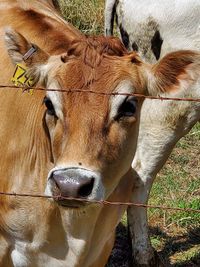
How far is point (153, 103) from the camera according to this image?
190 inches

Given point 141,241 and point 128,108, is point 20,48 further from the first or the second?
point 141,241

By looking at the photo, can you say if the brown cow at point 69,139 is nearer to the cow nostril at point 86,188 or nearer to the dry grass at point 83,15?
the cow nostril at point 86,188

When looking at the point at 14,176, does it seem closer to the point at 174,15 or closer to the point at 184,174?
the point at 174,15

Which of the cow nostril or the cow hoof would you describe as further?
the cow hoof

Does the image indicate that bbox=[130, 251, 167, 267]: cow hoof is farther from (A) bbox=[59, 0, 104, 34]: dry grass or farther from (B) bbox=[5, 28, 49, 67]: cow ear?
(A) bbox=[59, 0, 104, 34]: dry grass

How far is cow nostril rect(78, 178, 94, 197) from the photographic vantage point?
3233 mm

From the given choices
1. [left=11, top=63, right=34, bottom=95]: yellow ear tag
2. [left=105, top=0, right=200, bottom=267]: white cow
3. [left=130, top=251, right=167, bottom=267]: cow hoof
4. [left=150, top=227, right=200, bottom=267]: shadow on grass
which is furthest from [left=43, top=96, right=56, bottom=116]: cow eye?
[left=150, top=227, right=200, bottom=267]: shadow on grass

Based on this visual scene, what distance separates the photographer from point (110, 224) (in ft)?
13.8

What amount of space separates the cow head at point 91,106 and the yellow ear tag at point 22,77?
0.10ft

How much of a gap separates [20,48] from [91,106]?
0.56 metres

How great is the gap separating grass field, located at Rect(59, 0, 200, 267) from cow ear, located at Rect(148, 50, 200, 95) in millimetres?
1849

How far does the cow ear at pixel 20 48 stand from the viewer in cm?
377

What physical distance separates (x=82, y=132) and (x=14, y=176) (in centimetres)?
81

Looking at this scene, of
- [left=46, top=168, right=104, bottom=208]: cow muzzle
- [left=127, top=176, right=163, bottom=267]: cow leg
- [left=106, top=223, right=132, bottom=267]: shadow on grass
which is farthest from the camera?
[left=106, top=223, right=132, bottom=267]: shadow on grass
